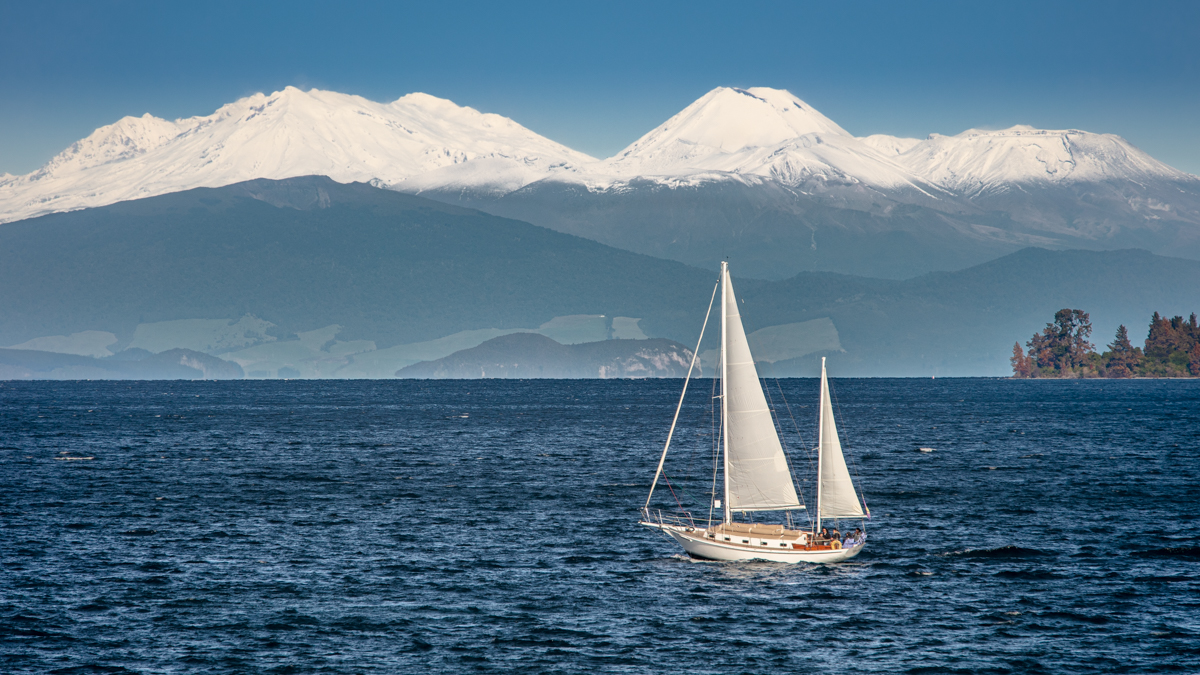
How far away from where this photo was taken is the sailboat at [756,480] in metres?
58.2

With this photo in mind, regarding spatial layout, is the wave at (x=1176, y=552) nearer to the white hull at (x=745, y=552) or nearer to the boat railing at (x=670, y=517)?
the white hull at (x=745, y=552)

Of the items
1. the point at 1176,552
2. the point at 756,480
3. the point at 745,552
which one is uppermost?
the point at 756,480

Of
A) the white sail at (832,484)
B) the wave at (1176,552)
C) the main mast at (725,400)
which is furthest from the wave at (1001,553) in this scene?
the main mast at (725,400)

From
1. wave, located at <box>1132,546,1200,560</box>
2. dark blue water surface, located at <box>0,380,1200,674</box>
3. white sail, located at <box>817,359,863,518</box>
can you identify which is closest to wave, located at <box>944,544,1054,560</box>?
dark blue water surface, located at <box>0,380,1200,674</box>

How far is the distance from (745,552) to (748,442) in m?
6.04

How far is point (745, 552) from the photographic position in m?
59.2

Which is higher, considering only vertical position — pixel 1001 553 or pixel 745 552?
pixel 745 552

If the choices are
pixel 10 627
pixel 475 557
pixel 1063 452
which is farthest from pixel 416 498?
pixel 1063 452

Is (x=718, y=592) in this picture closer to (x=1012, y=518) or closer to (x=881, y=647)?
(x=881, y=647)

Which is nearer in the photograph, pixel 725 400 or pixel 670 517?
pixel 725 400

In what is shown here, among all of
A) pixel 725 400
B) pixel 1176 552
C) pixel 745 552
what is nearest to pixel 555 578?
pixel 745 552

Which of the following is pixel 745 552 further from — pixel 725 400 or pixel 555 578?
pixel 555 578

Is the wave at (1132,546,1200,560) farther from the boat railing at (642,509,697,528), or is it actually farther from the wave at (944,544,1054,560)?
the boat railing at (642,509,697,528)

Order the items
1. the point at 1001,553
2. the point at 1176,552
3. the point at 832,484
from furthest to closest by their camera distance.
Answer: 1. the point at 1176,552
2. the point at 1001,553
3. the point at 832,484
